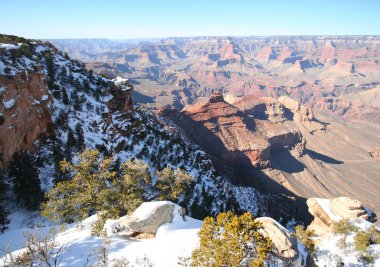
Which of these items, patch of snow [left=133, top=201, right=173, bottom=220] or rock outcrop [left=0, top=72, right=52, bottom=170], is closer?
patch of snow [left=133, top=201, right=173, bottom=220]

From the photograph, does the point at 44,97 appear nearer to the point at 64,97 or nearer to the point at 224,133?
the point at 64,97

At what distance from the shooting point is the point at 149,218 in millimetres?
22328

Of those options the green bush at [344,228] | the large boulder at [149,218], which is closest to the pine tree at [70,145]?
the large boulder at [149,218]

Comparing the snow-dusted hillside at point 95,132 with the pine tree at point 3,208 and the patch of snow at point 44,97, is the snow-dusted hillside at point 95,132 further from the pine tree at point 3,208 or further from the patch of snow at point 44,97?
the pine tree at point 3,208

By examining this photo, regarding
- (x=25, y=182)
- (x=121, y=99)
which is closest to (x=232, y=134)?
(x=121, y=99)

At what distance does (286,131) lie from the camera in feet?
420

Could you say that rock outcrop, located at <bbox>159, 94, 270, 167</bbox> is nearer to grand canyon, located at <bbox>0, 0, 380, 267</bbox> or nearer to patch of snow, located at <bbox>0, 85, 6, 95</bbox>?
grand canyon, located at <bbox>0, 0, 380, 267</bbox>

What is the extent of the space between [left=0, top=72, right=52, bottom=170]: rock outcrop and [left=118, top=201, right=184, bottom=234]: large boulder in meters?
21.3

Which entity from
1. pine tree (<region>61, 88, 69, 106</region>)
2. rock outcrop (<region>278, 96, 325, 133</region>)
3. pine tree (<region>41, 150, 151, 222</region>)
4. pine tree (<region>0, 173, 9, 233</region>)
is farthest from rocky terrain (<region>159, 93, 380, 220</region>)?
pine tree (<region>0, 173, 9, 233</region>)

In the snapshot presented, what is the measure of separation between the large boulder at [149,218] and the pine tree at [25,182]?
648 inches

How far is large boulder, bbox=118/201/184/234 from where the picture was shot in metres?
22.2

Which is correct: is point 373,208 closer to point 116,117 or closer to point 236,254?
point 116,117

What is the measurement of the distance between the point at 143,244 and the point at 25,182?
Answer: 21343mm

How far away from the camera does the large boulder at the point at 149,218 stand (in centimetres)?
2219
